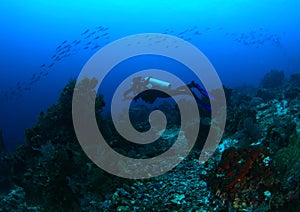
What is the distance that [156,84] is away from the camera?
380 inches

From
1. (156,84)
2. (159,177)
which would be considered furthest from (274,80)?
(159,177)

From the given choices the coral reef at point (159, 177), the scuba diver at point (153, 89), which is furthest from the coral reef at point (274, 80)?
the scuba diver at point (153, 89)

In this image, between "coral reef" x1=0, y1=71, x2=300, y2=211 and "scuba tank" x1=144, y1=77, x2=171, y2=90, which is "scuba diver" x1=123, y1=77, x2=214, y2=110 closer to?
"scuba tank" x1=144, y1=77, x2=171, y2=90

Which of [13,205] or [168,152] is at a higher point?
[168,152]

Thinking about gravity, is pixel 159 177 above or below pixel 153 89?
below

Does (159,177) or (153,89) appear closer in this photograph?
(159,177)

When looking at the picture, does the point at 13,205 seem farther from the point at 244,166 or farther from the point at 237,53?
the point at 237,53

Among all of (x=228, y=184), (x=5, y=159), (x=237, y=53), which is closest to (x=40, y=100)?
(x=5, y=159)

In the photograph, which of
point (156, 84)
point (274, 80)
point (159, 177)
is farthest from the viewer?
point (274, 80)

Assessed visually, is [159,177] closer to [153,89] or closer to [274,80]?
[153,89]

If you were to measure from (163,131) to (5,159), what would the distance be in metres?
6.01

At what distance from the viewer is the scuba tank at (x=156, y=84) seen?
9.51 metres

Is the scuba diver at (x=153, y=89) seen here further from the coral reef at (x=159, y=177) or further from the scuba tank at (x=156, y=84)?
the coral reef at (x=159, y=177)

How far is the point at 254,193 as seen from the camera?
15.4 feet
